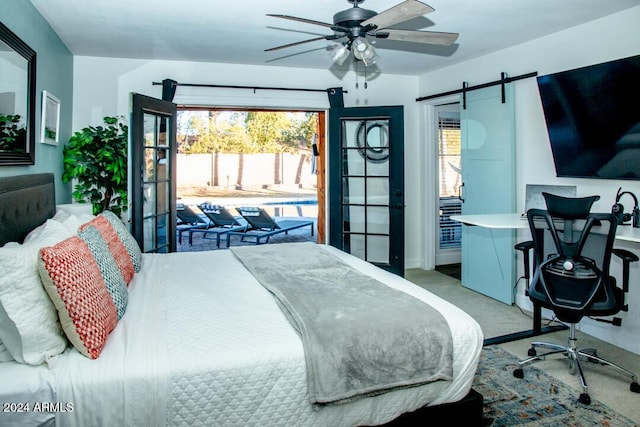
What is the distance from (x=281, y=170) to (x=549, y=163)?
8328 mm

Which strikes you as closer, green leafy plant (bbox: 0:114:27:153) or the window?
green leafy plant (bbox: 0:114:27:153)

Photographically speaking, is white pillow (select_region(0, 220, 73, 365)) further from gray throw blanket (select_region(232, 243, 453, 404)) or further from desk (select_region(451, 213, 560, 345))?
desk (select_region(451, 213, 560, 345))

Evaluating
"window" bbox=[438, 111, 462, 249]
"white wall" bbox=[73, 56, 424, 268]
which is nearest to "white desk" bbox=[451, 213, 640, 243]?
"white wall" bbox=[73, 56, 424, 268]

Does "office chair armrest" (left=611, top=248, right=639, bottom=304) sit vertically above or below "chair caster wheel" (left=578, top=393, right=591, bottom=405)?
above

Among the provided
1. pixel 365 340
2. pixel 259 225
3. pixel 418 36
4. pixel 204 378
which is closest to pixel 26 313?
pixel 204 378

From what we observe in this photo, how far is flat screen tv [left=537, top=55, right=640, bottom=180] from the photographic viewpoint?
3186 mm

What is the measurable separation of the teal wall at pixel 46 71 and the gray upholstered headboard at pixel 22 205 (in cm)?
10

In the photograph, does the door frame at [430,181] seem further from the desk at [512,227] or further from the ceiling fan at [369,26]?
the ceiling fan at [369,26]

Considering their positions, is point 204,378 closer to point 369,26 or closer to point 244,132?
point 369,26

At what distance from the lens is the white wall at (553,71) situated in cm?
334

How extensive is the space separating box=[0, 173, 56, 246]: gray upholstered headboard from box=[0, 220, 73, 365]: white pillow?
0.74 m

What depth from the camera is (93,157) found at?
427cm

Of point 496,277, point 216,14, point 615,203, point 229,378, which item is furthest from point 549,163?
point 229,378

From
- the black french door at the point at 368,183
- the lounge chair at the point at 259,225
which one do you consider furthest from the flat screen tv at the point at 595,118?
the lounge chair at the point at 259,225
